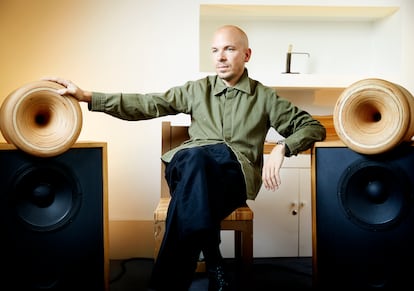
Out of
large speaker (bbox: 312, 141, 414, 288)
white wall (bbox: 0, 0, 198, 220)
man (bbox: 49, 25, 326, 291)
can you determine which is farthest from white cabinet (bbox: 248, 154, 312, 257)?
large speaker (bbox: 312, 141, 414, 288)

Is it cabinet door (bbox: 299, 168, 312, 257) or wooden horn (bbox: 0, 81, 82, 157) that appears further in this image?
cabinet door (bbox: 299, 168, 312, 257)

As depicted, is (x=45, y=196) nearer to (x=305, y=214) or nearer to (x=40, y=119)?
(x=40, y=119)

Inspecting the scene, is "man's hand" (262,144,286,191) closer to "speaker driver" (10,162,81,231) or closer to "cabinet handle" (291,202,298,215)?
"speaker driver" (10,162,81,231)

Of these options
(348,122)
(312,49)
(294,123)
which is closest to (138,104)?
(294,123)

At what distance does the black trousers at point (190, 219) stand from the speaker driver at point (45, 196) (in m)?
0.30

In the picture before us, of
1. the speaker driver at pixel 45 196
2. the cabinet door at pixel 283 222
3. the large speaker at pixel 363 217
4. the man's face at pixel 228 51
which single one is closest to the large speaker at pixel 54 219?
the speaker driver at pixel 45 196

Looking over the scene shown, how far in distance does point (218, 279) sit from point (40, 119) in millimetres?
695

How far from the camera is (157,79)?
77.2 inches

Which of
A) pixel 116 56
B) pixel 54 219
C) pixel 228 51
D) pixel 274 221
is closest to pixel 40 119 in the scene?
pixel 54 219

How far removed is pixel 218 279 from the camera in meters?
1.20

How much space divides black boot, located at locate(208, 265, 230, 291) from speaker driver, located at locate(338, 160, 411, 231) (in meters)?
0.40

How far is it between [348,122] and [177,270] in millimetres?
640

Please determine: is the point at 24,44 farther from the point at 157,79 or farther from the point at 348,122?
the point at 348,122

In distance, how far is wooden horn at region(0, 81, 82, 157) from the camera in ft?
3.77
